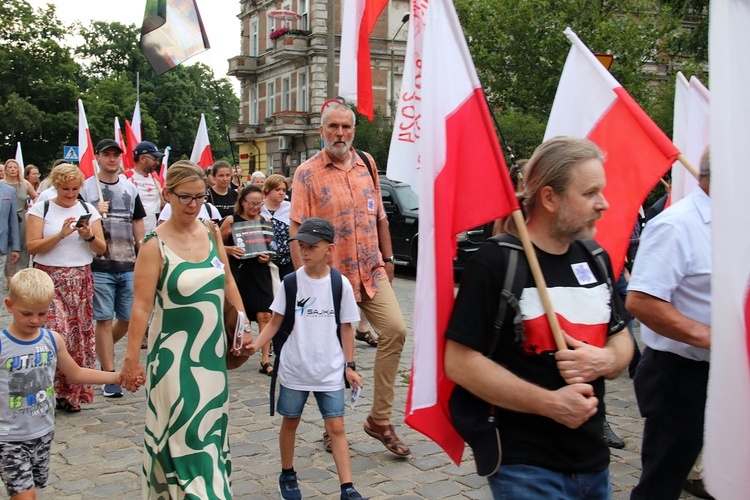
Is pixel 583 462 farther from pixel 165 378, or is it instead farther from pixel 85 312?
pixel 85 312

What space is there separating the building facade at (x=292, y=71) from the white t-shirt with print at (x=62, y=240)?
39377 mm

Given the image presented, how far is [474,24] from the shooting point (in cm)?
3522

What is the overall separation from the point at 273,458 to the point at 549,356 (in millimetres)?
3467

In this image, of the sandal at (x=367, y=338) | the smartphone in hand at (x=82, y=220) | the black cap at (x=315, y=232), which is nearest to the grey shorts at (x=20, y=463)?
the black cap at (x=315, y=232)

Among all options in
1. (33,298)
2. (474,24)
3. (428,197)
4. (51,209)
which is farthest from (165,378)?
(474,24)

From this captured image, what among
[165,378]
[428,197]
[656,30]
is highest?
[656,30]

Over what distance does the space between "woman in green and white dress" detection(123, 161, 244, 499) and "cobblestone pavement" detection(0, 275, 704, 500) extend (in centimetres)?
79

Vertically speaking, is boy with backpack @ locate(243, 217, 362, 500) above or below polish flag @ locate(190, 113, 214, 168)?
below

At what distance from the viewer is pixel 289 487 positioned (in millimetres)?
4918

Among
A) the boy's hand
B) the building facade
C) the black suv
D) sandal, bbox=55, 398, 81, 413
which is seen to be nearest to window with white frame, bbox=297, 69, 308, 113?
the building facade

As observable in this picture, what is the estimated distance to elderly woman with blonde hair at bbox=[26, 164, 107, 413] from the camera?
6.98 m

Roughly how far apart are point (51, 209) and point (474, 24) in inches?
1188

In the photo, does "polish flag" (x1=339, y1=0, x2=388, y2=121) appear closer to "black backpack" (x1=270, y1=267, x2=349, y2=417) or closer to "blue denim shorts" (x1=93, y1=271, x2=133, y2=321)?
"black backpack" (x1=270, y1=267, x2=349, y2=417)

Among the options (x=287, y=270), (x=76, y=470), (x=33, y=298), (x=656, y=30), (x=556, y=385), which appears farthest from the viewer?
(x=656, y=30)
